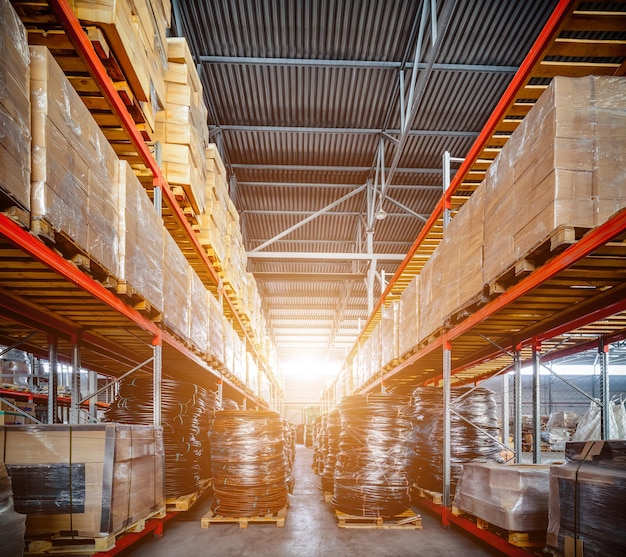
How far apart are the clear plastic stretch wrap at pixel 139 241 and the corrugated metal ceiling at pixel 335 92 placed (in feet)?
15.6

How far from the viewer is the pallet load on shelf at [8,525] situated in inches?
105

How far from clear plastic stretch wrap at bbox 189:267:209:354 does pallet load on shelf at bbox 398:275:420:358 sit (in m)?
3.24

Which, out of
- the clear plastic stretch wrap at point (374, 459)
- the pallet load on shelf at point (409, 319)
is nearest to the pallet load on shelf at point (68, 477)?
the clear plastic stretch wrap at point (374, 459)

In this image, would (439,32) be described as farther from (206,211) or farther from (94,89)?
(94,89)

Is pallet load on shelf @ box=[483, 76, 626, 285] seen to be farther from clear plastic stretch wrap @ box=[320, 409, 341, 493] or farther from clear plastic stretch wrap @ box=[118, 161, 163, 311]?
Result: clear plastic stretch wrap @ box=[320, 409, 341, 493]

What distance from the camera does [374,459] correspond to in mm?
5758

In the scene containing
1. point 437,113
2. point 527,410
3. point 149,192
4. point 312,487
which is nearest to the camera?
point 149,192

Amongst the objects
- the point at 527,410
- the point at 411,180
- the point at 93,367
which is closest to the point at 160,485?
the point at 93,367

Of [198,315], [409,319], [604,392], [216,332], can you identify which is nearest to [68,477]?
[198,315]

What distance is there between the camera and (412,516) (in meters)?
5.69

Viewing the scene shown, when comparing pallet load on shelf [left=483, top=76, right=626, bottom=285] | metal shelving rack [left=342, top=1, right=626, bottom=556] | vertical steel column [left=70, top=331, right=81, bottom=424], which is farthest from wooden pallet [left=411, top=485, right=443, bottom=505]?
vertical steel column [left=70, top=331, right=81, bottom=424]

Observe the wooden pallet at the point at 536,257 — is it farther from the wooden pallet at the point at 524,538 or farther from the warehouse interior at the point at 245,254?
the wooden pallet at the point at 524,538

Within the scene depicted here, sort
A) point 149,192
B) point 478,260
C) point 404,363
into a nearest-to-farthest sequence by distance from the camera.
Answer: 1. point 478,260
2. point 149,192
3. point 404,363

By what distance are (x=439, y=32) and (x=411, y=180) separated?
672 centimetres
